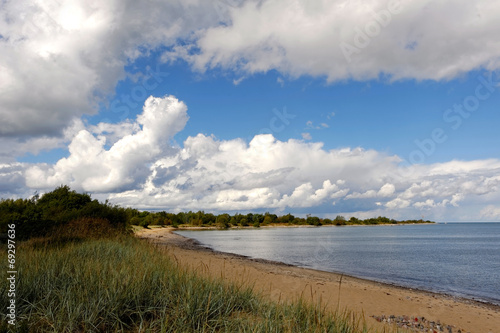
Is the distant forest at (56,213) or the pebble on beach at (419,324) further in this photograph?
the distant forest at (56,213)

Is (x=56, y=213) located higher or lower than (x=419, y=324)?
higher

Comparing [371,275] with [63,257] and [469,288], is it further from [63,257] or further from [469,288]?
[63,257]

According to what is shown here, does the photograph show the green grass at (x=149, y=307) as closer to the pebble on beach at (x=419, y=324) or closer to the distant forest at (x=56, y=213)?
the pebble on beach at (x=419, y=324)

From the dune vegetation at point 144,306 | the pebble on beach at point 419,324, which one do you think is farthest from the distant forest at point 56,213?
the pebble on beach at point 419,324

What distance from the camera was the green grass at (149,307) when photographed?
222 inches

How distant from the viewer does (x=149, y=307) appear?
6.33 m

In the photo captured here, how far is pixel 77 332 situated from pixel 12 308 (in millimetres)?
1357

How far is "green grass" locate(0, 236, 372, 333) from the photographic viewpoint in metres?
5.63

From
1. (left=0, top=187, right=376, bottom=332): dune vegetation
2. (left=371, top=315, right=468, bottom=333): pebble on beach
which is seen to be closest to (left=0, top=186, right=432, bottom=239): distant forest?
(left=0, top=187, right=376, bottom=332): dune vegetation

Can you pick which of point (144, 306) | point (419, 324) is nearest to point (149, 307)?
point (144, 306)

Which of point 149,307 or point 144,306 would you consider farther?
point 144,306

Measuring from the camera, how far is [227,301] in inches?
283

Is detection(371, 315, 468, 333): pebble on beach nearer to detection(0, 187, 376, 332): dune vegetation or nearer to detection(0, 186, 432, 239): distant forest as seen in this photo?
detection(0, 187, 376, 332): dune vegetation

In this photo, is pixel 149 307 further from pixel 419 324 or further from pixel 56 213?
pixel 56 213
